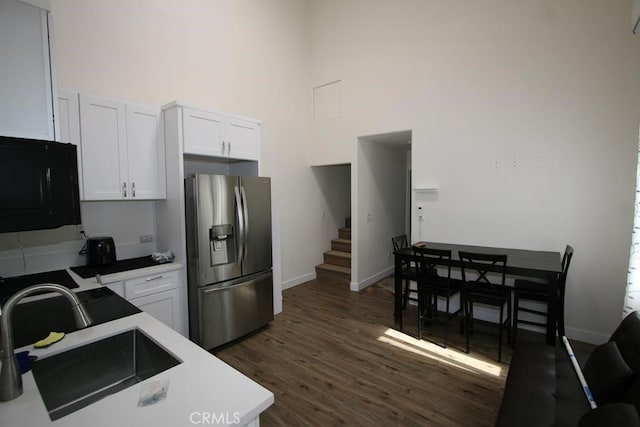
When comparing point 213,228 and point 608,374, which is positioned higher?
point 213,228

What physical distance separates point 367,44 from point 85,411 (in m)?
5.09

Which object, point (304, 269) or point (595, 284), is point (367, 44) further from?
point (595, 284)

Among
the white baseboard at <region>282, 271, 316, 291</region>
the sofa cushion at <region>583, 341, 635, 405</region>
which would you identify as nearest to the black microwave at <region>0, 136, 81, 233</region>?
the sofa cushion at <region>583, 341, 635, 405</region>

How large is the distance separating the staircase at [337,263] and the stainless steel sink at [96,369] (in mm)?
3882

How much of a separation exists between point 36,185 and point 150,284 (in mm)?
1553

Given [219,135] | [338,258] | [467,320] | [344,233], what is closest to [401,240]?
[467,320]

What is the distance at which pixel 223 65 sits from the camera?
398 cm

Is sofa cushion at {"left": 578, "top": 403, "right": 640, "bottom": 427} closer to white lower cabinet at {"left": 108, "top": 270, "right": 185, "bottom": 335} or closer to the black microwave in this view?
the black microwave

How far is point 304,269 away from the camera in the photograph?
5262 millimetres

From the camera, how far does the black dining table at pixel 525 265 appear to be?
8.73 feet

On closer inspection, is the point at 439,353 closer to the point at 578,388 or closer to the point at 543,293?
the point at 543,293

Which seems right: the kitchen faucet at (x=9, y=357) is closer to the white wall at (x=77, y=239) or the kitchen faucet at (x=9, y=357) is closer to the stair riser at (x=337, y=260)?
the white wall at (x=77, y=239)

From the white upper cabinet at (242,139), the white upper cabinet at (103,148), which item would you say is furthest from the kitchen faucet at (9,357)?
the white upper cabinet at (242,139)

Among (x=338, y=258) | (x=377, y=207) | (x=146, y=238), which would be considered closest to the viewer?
(x=146, y=238)
